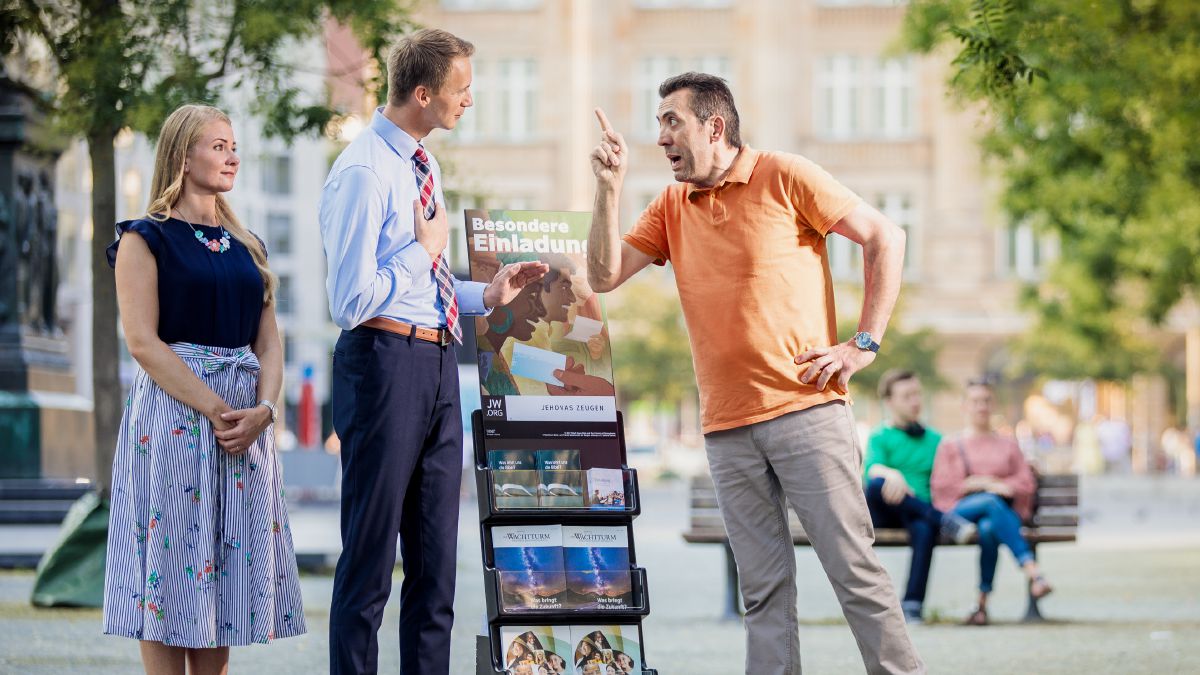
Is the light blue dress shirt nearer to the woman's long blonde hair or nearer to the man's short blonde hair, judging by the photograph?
the man's short blonde hair

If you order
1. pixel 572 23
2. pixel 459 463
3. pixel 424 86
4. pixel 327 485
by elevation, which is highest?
pixel 572 23

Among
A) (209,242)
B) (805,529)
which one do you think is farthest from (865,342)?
(209,242)

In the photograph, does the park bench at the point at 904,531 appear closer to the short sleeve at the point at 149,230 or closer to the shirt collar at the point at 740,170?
the shirt collar at the point at 740,170

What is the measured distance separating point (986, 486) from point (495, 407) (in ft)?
20.9

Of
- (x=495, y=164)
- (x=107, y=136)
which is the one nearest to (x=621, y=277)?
(x=107, y=136)

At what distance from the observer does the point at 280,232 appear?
72562 mm

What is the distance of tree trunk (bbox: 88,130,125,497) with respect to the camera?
42.1 feet

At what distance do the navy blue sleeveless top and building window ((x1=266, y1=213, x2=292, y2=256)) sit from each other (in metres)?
66.7

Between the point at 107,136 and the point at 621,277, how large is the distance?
7540 millimetres

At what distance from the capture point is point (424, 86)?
5.90 meters

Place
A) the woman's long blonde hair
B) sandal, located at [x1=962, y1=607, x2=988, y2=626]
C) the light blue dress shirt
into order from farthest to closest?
sandal, located at [x1=962, y1=607, x2=988, y2=626] → the woman's long blonde hair → the light blue dress shirt

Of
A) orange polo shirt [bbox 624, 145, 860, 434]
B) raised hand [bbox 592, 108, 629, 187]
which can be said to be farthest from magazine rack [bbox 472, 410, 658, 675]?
raised hand [bbox 592, 108, 629, 187]

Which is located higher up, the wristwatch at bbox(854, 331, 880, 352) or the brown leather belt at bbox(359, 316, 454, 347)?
the brown leather belt at bbox(359, 316, 454, 347)

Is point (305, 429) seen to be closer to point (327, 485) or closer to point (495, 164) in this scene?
point (327, 485)
